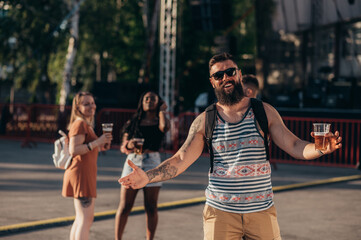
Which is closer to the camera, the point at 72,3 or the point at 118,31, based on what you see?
the point at 72,3

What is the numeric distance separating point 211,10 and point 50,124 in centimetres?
633

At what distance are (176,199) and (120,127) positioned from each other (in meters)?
9.60

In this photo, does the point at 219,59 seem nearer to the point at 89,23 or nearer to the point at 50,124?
the point at 50,124

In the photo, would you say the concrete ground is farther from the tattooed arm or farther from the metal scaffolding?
the metal scaffolding

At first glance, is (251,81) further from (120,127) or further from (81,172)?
(120,127)

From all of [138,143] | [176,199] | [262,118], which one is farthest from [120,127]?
[262,118]

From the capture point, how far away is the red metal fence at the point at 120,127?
1537 cm

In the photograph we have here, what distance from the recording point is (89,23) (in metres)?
33.6

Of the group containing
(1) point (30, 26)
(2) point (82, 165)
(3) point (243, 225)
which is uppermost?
(1) point (30, 26)

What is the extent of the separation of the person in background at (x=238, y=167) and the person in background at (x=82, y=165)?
1.96 metres

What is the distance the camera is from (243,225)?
410cm

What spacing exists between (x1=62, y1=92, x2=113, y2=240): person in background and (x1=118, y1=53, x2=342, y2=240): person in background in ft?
6.44

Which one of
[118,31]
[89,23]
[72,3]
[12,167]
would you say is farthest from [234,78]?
[118,31]

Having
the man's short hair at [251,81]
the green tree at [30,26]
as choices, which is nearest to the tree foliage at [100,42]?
the green tree at [30,26]
